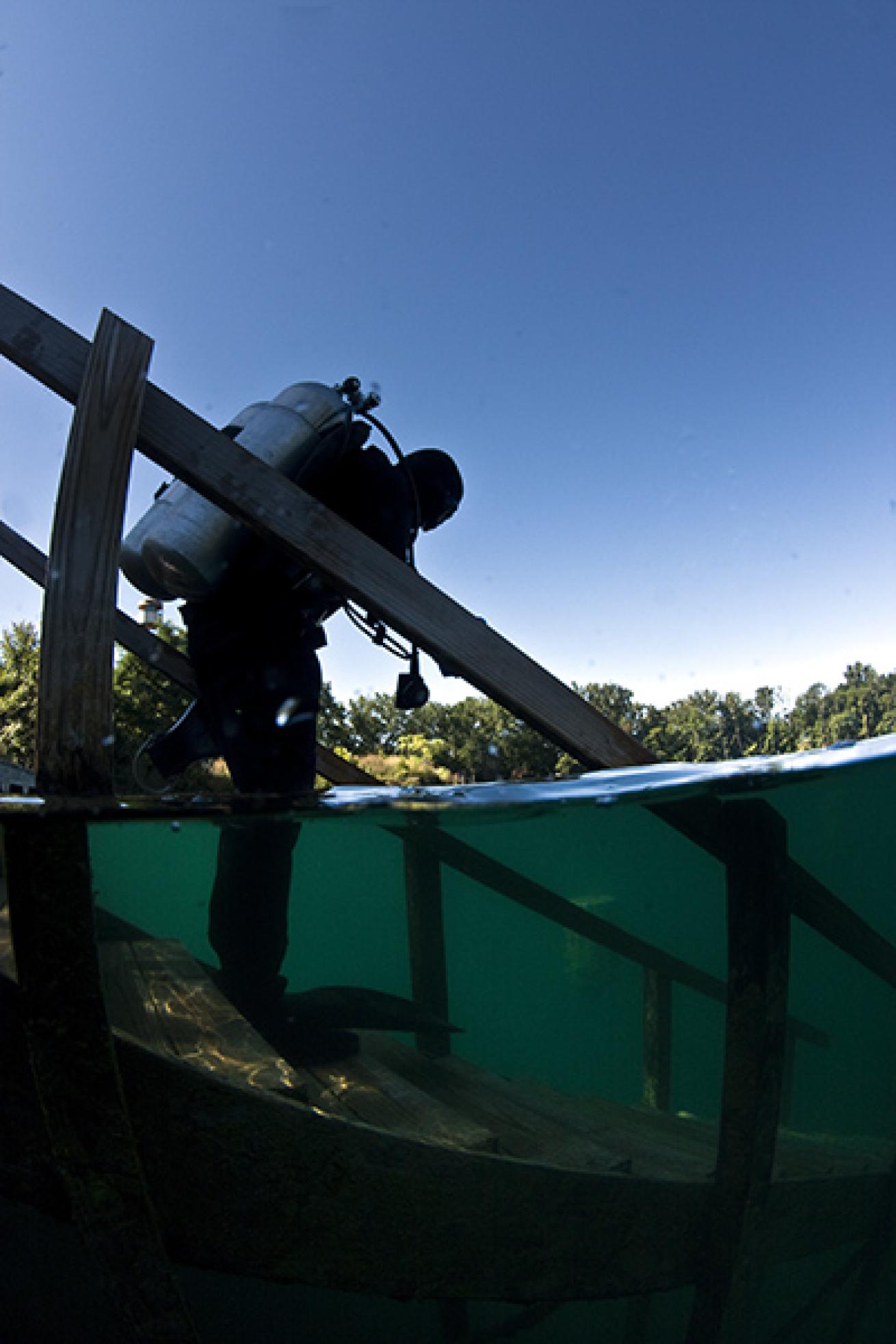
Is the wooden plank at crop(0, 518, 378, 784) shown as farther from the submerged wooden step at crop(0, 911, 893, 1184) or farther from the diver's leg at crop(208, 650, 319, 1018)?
the submerged wooden step at crop(0, 911, 893, 1184)

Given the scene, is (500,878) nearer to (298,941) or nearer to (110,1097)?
(298,941)

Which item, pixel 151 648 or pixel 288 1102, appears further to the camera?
pixel 151 648

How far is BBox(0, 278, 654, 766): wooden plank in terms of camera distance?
4.89 feet

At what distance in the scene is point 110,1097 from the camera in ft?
4.66

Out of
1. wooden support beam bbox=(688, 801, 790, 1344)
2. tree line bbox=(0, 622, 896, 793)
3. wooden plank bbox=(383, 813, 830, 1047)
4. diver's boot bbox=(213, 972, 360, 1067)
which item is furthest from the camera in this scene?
tree line bbox=(0, 622, 896, 793)

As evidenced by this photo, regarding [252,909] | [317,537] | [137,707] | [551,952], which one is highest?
[137,707]

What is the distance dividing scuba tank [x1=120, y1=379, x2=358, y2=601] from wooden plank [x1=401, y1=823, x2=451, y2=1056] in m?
1.07

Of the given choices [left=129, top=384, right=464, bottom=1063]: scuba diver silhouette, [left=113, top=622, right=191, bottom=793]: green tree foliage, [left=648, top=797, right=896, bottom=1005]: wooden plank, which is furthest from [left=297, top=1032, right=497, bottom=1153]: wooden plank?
[left=113, top=622, right=191, bottom=793]: green tree foliage

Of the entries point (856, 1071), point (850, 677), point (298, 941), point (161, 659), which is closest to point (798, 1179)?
point (856, 1071)

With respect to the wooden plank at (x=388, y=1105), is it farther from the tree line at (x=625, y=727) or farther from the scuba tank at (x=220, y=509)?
the scuba tank at (x=220, y=509)

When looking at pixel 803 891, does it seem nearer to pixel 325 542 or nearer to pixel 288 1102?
pixel 288 1102

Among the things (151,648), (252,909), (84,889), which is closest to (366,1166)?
(252,909)

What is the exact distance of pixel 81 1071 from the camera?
1410 mm

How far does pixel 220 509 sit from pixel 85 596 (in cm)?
68
